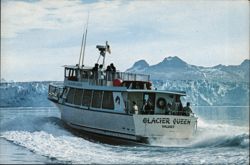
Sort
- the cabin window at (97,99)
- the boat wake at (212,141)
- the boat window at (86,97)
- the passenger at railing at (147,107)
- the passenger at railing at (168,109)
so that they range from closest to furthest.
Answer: the boat wake at (212,141)
the passenger at railing at (147,107)
the passenger at railing at (168,109)
the cabin window at (97,99)
the boat window at (86,97)

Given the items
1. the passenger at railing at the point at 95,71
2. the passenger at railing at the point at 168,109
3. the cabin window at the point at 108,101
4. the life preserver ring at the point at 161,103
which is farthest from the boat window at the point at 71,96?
the passenger at railing at the point at 168,109

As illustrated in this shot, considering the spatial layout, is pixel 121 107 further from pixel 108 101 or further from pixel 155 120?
pixel 155 120

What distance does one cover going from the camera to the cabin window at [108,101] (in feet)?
81.8

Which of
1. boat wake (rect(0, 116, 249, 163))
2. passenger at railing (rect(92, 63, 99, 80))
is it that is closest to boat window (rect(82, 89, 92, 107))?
passenger at railing (rect(92, 63, 99, 80))

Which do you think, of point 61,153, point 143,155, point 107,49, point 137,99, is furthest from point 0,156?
point 107,49

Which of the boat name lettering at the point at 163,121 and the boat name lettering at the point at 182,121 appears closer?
the boat name lettering at the point at 163,121

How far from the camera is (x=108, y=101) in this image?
82.6ft

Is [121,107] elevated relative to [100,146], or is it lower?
elevated

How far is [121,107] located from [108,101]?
1.23 metres

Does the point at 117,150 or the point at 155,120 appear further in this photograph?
the point at 155,120

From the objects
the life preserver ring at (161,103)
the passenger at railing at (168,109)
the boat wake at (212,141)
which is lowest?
the boat wake at (212,141)

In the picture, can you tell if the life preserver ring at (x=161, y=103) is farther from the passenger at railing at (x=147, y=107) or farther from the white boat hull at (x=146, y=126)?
the white boat hull at (x=146, y=126)

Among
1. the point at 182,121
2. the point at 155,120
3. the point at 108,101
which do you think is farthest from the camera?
the point at 108,101

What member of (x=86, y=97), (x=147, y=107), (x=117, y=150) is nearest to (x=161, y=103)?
(x=147, y=107)
